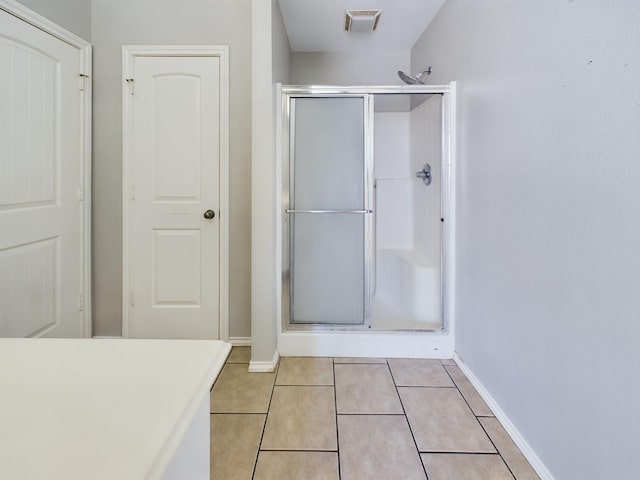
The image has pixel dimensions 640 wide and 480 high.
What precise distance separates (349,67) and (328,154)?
154cm

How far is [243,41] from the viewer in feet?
9.26

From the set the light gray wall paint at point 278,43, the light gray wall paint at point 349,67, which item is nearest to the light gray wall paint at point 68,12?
the light gray wall paint at point 278,43

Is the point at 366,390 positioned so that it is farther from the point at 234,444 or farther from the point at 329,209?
the point at 329,209

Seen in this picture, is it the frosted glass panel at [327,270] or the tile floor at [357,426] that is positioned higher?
the frosted glass panel at [327,270]

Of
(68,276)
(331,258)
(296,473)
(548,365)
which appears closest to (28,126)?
(68,276)

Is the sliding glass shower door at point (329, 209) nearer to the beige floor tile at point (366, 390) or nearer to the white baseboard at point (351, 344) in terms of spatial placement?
the white baseboard at point (351, 344)

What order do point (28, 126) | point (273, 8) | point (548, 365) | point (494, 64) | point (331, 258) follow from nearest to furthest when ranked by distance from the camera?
point (548, 365) → point (494, 64) → point (28, 126) → point (273, 8) → point (331, 258)

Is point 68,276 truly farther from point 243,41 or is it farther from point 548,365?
point 548,365

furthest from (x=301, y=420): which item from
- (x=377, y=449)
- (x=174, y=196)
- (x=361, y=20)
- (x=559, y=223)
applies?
(x=361, y=20)

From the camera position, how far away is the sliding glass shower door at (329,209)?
8.89 feet

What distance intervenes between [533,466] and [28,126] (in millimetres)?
2954

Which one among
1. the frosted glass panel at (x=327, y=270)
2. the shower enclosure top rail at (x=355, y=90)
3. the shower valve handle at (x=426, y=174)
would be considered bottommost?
the frosted glass panel at (x=327, y=270)

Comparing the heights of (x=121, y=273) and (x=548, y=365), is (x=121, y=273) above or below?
above

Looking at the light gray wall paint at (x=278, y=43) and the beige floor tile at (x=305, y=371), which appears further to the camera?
the light gray wall paint at (x=278, y=43)
